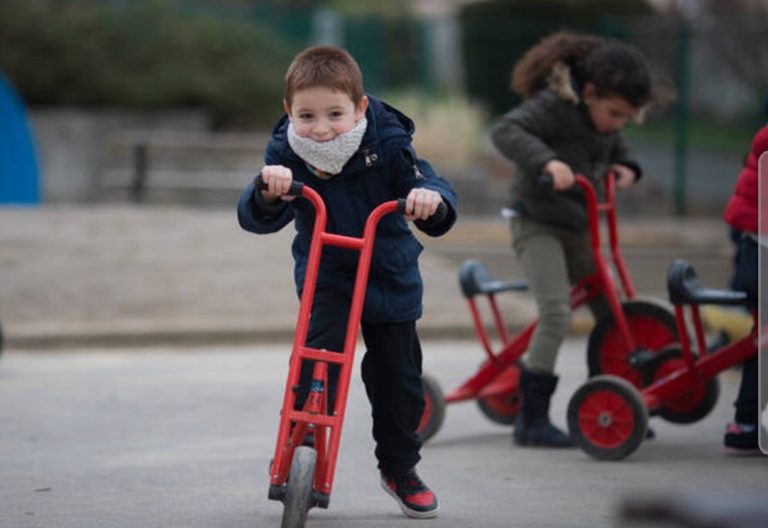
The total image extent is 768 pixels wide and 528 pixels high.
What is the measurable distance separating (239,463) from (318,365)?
1726 millimetres

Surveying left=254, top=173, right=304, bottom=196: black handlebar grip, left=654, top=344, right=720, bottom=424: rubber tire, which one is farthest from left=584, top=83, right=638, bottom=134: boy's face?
left=254, top=173, right=304, bottom=196: black handlebar grip

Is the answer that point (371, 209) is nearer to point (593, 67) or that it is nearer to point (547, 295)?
point (547, 295)

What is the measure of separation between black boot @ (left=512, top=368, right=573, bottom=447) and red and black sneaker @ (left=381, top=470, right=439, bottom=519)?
1.47 meters

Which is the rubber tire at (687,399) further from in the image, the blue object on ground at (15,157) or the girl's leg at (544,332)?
the blue object on ground at (15,157)

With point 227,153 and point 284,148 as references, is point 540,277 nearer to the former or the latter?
point 284,148

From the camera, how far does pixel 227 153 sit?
18.2 m

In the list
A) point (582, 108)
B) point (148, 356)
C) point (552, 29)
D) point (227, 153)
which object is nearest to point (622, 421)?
point (582, 108)

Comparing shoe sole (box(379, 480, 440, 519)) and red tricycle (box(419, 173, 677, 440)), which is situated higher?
red tricycle (box(419, 173, 677, 440))

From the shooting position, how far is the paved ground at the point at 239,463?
527 centimetres

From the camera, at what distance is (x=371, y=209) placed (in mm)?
4930

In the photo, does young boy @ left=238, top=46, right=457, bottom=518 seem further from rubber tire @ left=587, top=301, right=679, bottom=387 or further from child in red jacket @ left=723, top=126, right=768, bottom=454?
rubber tire @ left=587, top=301, right=679, bottom=387

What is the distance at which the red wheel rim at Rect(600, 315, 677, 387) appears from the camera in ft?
21.7

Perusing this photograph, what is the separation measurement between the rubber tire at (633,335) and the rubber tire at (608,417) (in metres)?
0.36

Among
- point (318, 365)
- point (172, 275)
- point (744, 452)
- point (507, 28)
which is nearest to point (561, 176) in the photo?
point (744, 452)
